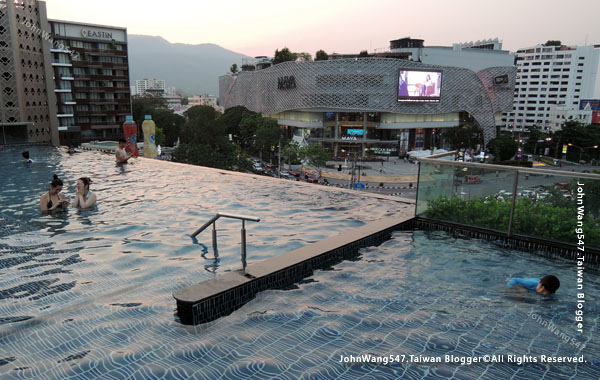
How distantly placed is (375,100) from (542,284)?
203ft

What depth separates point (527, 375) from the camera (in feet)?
11.5

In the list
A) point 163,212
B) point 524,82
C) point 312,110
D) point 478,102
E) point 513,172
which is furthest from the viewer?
point 524,82

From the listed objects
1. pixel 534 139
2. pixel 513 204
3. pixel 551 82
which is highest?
pixel 551 82

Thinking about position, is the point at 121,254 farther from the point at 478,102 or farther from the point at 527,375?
the point at 478,102

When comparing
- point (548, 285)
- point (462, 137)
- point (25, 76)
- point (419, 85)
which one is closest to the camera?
point (548, 285)

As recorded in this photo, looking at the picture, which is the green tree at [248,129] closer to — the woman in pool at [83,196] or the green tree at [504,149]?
the green tree at [504,149]

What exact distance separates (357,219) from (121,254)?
4.24m

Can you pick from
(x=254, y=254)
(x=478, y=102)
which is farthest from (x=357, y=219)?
(x=478, y=102)

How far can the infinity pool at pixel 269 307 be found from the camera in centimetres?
356

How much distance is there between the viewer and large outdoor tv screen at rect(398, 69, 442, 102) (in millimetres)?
64938

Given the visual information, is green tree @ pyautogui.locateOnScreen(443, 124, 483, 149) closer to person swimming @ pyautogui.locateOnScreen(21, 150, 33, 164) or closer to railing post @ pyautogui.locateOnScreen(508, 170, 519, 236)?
person swimming @ pyautogui.locateOnScreen(21, 150, 33, 164)

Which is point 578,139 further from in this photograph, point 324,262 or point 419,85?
point 324,262

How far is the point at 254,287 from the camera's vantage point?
481 cm

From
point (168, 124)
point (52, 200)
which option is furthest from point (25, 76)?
point (168, 124)
